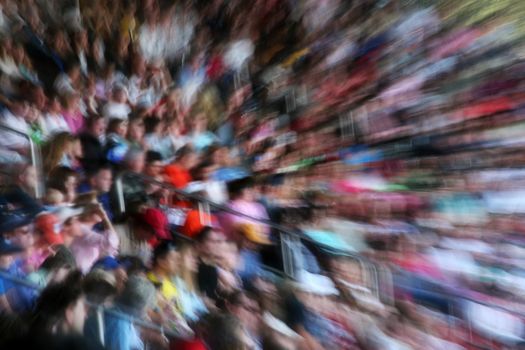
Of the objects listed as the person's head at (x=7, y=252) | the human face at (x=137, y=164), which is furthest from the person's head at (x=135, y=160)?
the person's head at (x=7, y=252)

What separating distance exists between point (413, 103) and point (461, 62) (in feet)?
0.44

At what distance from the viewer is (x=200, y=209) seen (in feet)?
2.80

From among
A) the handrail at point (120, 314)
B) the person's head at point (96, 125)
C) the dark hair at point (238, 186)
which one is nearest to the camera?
the handrail at point (120, 314)

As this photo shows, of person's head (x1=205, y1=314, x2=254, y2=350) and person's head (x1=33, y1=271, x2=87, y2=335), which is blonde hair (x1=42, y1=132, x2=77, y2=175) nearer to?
person's head (x1=33, y1=271, x2=87, y2=335)

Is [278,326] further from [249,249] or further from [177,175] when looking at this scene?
[177,175]

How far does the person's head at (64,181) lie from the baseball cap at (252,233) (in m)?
0.28

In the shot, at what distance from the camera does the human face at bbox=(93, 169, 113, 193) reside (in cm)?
78

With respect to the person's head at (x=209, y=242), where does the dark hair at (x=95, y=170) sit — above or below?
above

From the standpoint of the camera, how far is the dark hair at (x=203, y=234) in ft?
2.76

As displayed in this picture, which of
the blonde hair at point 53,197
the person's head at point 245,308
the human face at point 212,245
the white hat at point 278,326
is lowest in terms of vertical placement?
the white hat at point 278,326

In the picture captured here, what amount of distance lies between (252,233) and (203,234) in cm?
9

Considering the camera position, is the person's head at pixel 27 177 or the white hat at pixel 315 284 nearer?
the person's head at pixel 27 177

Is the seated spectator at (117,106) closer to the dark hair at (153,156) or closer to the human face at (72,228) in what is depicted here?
the dark hair at (153,156)

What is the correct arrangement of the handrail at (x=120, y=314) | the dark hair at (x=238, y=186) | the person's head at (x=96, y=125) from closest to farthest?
the handrail at (x=120, y=314) < the person's head at (x=96, y=125) < the dark hair at (x=238, y=186)
